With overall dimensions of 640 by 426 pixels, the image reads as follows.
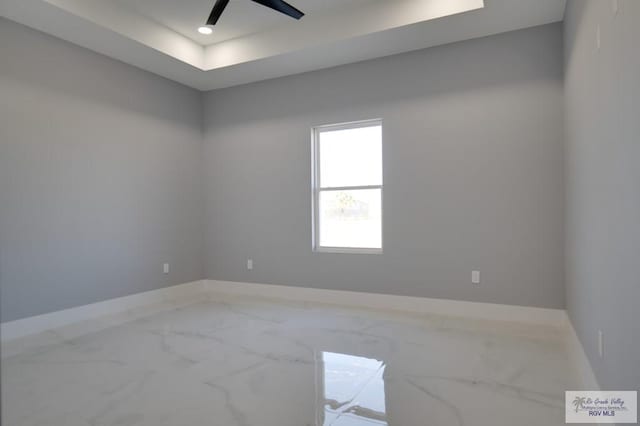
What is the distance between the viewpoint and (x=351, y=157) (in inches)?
177

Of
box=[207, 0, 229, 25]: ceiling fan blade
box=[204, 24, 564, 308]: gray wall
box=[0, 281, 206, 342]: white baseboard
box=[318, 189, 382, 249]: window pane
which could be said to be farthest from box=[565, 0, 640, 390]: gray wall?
box=[0, 281, 206, 342]: white baseboard

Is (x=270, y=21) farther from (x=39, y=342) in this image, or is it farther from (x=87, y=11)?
(x=39, y=342)

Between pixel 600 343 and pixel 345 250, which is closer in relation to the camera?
pixel 600 343

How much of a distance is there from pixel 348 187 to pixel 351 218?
354mm

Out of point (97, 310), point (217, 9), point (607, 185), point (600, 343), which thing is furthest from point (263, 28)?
point (600, 343)

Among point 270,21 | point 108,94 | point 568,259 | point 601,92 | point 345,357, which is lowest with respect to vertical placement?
point 345,357

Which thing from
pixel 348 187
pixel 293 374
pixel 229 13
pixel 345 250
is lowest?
pixel 293 374

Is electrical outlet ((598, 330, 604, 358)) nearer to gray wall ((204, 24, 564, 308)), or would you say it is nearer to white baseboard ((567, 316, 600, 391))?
white baseboard ((567, 316, 600, 391))

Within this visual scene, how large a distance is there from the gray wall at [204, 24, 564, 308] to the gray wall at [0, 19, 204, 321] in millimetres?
Result: 769

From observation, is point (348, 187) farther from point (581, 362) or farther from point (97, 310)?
point (97, 310)

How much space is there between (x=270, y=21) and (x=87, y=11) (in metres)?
1.60

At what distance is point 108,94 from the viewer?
4.09 m

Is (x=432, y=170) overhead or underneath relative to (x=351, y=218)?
overhead

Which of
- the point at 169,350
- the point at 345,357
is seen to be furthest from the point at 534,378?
the point at 169,350
